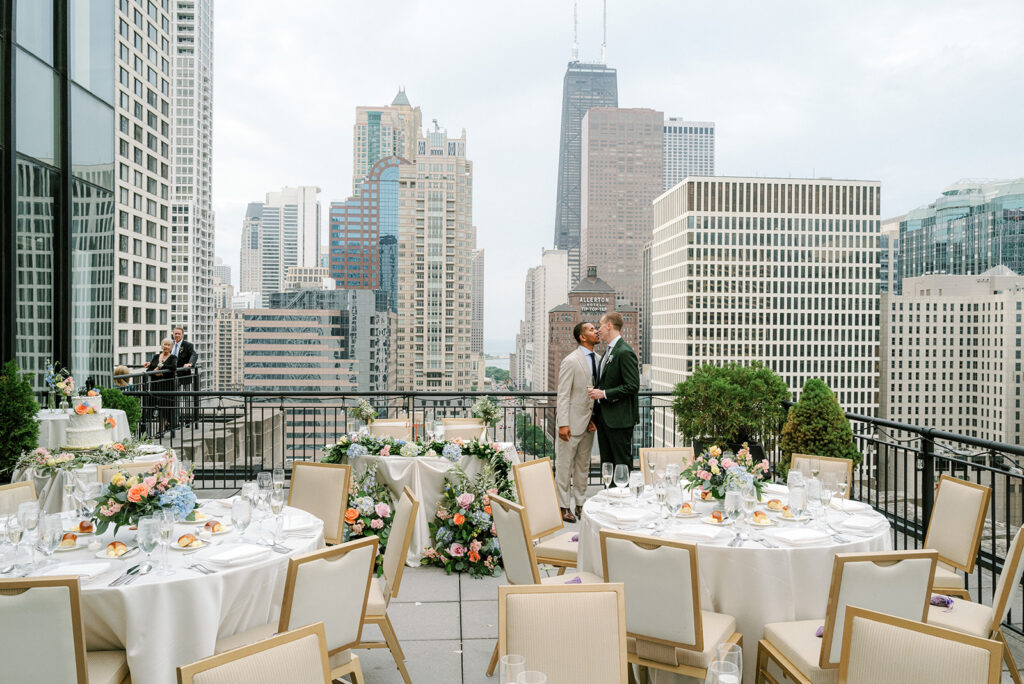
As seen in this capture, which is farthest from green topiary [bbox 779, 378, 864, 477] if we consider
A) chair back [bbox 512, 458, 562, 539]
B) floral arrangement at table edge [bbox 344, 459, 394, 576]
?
floral arrangement at table edge [bbox 344, 459, 394, 576]

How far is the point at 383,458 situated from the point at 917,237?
80430 millimetres

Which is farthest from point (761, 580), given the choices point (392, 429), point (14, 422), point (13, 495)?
point (14, 422)

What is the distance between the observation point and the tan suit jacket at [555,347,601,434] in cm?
631

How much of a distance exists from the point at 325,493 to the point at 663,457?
2529 mm

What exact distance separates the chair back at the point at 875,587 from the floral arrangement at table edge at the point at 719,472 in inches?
41.5

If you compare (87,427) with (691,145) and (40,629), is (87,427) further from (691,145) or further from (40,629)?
(691,145)

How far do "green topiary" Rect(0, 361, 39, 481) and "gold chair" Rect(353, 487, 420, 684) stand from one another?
4202mm

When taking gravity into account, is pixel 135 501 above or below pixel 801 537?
above

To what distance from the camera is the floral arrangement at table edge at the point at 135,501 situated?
3.13 meters

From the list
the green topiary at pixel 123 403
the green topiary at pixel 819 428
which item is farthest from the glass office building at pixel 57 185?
the green topiary at pixel 819 428

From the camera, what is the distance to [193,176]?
97250 mm

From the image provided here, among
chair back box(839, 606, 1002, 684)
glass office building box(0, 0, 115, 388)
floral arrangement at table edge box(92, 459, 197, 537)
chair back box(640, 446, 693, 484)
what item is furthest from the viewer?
glass office building box(0, 0, 115, 388)

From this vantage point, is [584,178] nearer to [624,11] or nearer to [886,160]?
[886,160]

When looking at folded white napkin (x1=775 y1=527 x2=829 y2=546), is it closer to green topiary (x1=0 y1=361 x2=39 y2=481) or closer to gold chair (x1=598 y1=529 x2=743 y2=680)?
gold chair (x1=598 y1=529 x2=743 y2=680)
